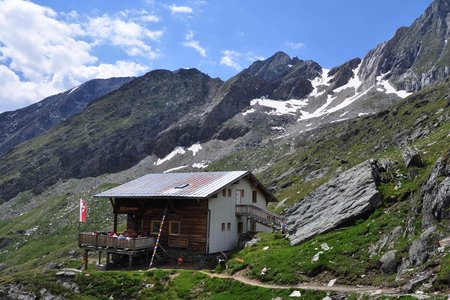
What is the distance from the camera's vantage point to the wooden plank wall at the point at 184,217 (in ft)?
131

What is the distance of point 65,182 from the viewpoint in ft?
620

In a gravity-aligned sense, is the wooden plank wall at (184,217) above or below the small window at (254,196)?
below

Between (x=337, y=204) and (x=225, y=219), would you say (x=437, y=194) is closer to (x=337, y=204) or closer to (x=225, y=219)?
(x=337, y=204)

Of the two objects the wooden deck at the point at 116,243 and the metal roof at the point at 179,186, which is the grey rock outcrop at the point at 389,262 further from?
the wooden deck at the point at 116,243

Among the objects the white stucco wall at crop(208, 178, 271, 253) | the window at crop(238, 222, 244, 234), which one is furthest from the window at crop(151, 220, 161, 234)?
the window at crop(238, 222, 244, 234)

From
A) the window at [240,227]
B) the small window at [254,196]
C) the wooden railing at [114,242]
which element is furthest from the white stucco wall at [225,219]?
the wooden railing at [114,242]

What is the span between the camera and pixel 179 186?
42125mm

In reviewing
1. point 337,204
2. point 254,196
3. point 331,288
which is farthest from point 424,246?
point 254,196

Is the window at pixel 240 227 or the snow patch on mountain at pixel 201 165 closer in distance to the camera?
the window at pixel 240 227

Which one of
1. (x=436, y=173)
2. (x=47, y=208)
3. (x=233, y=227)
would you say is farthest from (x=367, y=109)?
(x=436, y=173)

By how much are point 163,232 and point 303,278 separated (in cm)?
2019

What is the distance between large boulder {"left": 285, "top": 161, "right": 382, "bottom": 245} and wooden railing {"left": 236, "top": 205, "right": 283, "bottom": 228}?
7.61 metres

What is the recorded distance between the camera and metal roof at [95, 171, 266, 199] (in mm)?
39562

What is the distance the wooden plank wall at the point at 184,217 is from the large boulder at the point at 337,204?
8.24 m
